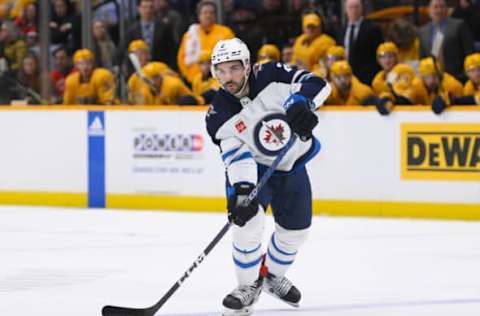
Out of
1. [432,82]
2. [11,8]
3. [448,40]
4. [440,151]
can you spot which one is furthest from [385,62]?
[11,8]

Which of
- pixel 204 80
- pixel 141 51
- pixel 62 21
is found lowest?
pixel 204 80

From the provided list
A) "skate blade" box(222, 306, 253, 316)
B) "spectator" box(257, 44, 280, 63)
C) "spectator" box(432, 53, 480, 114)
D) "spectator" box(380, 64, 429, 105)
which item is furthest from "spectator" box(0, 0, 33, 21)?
"skate blade" box(222, 306, 253, 316)

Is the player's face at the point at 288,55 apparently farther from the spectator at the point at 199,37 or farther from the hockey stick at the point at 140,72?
the hockey stick at the point at 140,72

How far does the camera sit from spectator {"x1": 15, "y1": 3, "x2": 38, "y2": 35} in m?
10.5

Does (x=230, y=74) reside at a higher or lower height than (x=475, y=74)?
higher

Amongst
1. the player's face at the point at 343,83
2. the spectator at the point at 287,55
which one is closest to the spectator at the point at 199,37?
the spectator at the point at 287,55

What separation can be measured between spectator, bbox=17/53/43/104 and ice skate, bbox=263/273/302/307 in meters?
5.59

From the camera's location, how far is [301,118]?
446 centimetres

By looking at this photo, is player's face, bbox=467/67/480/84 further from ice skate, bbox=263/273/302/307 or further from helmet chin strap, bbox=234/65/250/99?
helmet chin strap, bbox=234/65/250/99

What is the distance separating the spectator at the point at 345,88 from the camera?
8625 millimetres

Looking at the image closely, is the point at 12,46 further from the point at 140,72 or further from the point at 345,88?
the point at 345,88

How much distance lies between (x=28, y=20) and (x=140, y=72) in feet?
5.46

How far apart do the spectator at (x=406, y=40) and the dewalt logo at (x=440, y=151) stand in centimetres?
86

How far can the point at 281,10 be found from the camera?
32.0 ft
